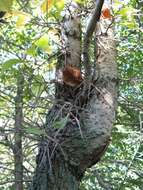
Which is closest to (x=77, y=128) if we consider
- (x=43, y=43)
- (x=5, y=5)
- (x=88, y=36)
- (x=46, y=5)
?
(x=88, y=36)

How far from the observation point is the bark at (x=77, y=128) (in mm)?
1895

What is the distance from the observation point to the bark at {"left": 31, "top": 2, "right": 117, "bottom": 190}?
6.22 feet

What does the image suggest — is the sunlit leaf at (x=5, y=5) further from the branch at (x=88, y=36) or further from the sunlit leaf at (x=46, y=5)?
the branch at (x=88, y=36)

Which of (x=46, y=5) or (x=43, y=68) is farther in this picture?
(x=43, y=68)

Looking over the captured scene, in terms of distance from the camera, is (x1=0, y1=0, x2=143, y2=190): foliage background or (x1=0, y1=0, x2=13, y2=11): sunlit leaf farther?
(x1=0, y1=0, x2=143, y2=190): foliage background

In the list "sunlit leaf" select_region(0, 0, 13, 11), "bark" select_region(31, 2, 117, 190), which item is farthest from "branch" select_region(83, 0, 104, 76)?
"sunlit leaf" select_region(0, 0, 13, 11)

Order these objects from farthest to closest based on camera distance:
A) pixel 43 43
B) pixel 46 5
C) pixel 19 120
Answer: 1. pixel 19 120
2. pixel 43 43
3. pixel 46 5

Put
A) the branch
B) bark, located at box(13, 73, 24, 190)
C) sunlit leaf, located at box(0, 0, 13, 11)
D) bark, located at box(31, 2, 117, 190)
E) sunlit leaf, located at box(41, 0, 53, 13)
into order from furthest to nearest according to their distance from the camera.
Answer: bark, located at box(13, 73, 24, 190) → bark, located at box(31, 2, 117, 190) → the branch → sunlit leaf, located at box(41, 0, 53, 13) → sunlit leaf, located at box(0, 0, 13, 11)

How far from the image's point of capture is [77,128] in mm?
1979

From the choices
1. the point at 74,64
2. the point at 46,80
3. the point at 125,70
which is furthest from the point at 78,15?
the point at 125,70

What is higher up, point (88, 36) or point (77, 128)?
point (88, 36)

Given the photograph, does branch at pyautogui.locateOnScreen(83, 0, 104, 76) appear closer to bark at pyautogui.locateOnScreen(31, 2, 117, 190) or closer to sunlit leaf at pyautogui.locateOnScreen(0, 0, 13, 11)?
bark at pyautogui.locateOnScreen(31, 2, 117, 190)

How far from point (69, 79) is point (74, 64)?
4.9 inches

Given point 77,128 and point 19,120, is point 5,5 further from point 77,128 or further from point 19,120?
point 19,120
